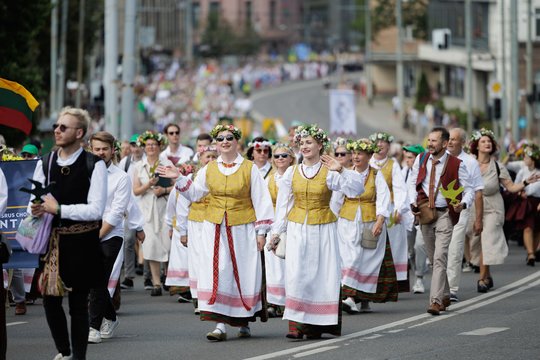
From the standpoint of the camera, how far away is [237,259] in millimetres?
13820

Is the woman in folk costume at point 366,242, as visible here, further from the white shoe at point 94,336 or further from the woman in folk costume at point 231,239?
the white shoe at point 94,336

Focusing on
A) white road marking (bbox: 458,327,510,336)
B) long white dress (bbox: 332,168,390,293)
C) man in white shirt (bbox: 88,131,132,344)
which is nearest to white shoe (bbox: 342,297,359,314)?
long white dress (bbox: 332,168,390,293)

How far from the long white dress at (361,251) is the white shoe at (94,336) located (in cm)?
335

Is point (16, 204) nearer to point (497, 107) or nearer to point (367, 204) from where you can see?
point (367, 204)

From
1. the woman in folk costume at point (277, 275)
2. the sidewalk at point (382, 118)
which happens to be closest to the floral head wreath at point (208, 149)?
the woman in folk costume at point (277, 275)

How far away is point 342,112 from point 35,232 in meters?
24.3

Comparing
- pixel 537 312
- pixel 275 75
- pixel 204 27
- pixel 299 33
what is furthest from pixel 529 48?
pixel 299 33

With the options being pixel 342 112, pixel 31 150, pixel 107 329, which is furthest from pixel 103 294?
pixel 342 112

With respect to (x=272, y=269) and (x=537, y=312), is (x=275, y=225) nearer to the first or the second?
(x=272, y=269)

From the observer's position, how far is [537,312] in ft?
50.9

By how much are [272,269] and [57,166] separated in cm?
512

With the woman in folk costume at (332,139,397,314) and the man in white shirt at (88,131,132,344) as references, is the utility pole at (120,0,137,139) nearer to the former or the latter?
the woman in folk costume at (332,139,397,314)

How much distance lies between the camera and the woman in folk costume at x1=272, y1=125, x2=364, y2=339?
13.7 m

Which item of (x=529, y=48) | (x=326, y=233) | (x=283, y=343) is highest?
(x=529, y=48)
